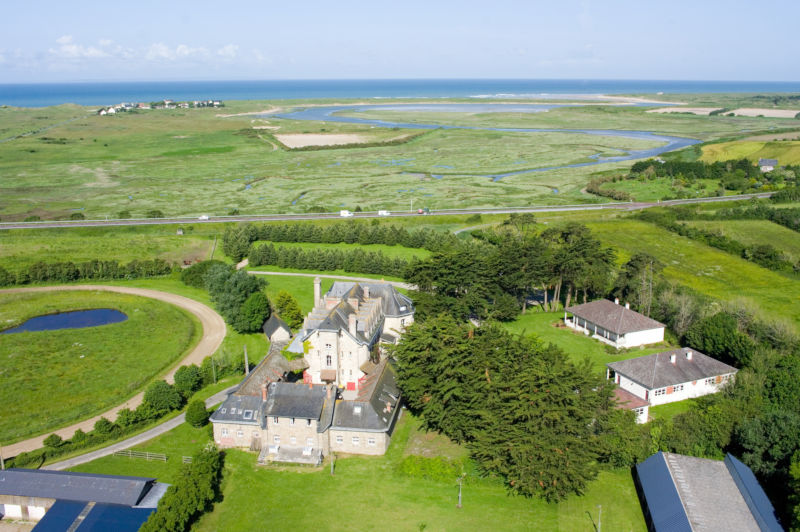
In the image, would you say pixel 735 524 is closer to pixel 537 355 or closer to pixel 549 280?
pixel 537 355

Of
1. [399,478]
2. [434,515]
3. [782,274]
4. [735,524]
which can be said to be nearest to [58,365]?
[399,478]

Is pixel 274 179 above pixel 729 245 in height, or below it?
above

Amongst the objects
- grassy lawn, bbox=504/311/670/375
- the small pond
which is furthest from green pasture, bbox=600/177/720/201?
the small pond

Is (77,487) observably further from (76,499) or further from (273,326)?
(273,326)

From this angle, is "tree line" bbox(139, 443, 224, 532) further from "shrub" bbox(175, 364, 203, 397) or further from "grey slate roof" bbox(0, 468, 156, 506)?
"shrub" bbox(175, 364, 203, 397)

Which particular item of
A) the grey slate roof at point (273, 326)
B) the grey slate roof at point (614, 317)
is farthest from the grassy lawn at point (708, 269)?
the grey slate roof at point (273, 326)

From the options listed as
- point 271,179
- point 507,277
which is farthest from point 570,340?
point 271,179
